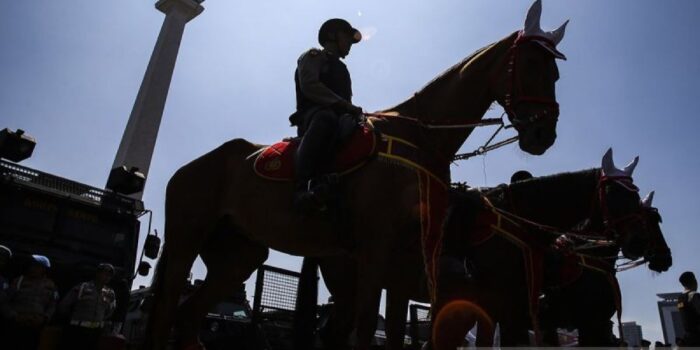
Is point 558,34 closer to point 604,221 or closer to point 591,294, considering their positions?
point 604,221

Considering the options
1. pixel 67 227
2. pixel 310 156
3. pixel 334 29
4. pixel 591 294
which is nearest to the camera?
pixel 310 156

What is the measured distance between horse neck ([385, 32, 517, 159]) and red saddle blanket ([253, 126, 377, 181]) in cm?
55

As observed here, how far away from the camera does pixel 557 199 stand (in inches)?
294

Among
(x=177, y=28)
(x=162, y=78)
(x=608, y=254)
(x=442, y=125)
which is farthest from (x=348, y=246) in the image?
(x=177, y=28)

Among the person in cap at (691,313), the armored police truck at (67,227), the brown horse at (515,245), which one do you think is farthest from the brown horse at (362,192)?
the person in cap at (691,313)

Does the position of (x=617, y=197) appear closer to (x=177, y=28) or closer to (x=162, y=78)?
(x=162, y=78)

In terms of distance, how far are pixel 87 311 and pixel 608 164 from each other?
7.37m

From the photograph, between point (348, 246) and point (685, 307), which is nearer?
point (348, 246)

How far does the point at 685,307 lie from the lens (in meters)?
8.17

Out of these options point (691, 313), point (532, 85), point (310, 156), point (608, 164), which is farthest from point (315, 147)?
point (691, 313)

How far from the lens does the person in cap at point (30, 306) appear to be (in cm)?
639

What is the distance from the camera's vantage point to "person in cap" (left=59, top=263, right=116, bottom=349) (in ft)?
20.7

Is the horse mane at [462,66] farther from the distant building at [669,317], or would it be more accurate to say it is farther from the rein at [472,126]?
the distant building at [669,317]

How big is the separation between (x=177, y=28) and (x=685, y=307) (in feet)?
116
